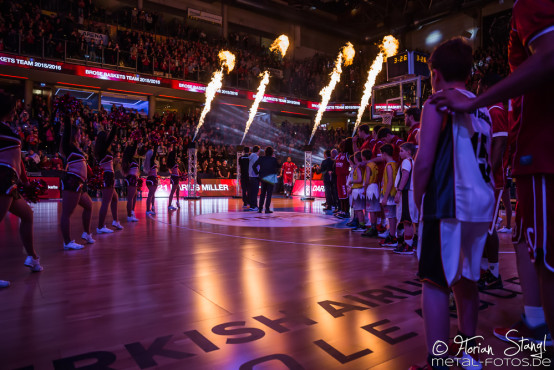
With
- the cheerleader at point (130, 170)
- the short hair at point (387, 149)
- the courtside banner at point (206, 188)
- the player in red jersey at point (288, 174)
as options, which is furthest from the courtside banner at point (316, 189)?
the short hair at point (387, 149)

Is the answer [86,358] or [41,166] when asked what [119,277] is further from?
[41,166]

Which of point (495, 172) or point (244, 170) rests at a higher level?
point (244, 170)

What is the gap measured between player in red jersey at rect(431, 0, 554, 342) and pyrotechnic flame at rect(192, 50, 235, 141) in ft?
64.6

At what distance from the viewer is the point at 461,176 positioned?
1701 mm

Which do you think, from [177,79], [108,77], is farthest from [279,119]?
[108,77]

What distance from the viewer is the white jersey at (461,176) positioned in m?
1.67

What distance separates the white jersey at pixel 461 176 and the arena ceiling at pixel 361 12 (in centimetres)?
2469

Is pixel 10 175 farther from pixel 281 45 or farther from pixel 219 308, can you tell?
pixel 281 45

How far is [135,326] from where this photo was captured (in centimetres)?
240

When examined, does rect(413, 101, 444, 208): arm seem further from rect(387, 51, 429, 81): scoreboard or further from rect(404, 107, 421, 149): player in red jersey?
rect(387, 51, 429, 81): scoreboard

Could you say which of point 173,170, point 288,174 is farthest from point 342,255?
point 288,174

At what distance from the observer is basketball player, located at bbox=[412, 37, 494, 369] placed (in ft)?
5.48

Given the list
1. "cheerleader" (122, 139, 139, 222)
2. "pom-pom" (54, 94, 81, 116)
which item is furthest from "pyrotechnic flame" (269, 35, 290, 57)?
"pom-pom" (54, 94, 81, 116)

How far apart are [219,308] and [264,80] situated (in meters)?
22.3
